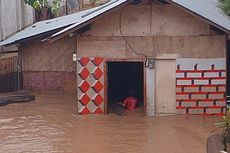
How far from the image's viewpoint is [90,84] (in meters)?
15.4

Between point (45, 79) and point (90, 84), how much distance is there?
175 inches

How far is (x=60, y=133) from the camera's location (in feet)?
43.6

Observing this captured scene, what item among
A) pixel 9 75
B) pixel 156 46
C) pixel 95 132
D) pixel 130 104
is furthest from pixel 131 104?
pixel 9 75

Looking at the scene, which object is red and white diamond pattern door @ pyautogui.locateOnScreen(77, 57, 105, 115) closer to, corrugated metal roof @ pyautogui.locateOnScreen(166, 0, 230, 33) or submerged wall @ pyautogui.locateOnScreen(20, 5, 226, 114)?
submerged wall @ pyautogui.locateOnScreen(20, 5, 226, 114)

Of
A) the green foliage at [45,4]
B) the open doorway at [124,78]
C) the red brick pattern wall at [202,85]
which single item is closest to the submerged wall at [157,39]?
the red brick pattern wall at [202,85]

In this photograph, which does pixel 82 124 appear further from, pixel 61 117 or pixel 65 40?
pixel 65 40

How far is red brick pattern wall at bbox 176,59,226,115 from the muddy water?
50cm

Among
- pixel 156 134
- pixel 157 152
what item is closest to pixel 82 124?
pixel 156 134

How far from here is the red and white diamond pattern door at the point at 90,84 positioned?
1536cm

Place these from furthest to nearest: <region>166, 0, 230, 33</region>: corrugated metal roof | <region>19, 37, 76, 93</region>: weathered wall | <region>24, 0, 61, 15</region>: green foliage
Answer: <region>24, 0, 61, 15</region>: green foliage, <region>19, 37, 76, 93</region>: weathered wall, <region>166, 0, 230, 33</region>: corrugated metal roof

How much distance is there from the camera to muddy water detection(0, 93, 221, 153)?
1183 centimetres

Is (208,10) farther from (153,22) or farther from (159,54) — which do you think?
(159,54)

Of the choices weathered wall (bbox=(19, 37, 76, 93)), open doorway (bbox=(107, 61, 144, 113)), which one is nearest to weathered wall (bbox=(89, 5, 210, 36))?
open doorway (bbox=(107, 61, 144, 113))

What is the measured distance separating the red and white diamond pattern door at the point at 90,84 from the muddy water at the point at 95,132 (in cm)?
50
